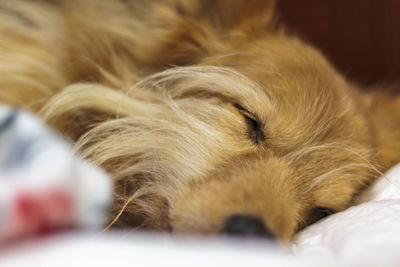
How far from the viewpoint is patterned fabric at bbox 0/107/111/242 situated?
0.63 metres

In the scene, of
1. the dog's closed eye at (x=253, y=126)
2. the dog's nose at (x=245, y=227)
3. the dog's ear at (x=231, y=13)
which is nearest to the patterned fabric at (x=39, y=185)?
the dog's nose at (x=245, y=227)

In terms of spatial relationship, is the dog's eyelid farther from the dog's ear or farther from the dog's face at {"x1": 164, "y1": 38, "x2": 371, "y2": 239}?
the dog's ear

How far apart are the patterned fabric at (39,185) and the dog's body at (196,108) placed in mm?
333

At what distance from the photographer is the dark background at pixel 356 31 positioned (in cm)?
238

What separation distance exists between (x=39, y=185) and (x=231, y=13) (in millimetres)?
1029

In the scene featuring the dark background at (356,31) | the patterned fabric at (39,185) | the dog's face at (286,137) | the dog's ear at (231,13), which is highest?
the dark background at (356,31)

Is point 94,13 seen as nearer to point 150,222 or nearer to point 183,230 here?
point 150,222

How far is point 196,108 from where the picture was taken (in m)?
1.31

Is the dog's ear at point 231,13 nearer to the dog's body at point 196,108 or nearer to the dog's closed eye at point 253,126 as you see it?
the dog's body at point 196,108

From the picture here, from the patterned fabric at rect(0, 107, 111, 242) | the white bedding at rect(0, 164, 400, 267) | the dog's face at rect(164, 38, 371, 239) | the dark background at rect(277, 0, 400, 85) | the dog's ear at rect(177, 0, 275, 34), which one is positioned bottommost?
the white bedding at rect(0, 164, 400, 267)

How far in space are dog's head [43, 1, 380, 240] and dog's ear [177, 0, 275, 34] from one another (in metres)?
0.06

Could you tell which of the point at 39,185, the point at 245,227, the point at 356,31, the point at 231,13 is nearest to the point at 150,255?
the point at 39,185

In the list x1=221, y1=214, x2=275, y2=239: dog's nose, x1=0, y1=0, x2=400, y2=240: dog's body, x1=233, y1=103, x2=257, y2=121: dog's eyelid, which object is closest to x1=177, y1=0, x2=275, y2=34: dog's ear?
x1=0, y1=0, x2=400, y2=240: dog's body

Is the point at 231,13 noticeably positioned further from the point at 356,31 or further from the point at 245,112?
the point at 356,31
